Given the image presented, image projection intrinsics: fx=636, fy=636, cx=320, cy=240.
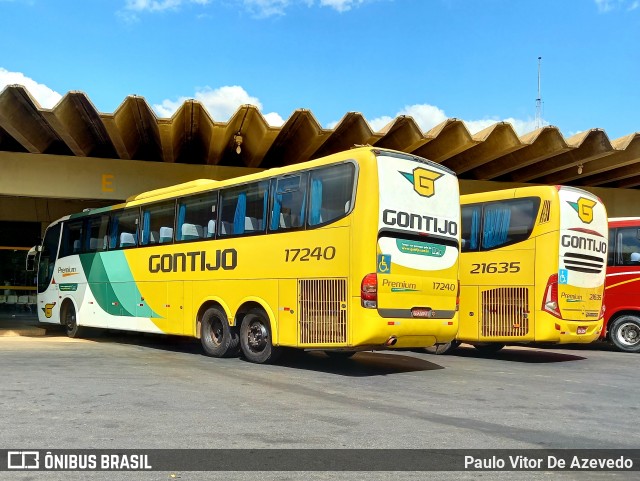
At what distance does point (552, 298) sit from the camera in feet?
37.9

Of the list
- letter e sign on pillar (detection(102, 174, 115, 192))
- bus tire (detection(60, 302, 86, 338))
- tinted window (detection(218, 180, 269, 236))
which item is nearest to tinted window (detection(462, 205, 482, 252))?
tinted window (detection(218, 180, 269, 236))

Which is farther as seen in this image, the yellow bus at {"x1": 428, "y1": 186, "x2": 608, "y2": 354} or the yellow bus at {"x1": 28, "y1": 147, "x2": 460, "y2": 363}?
the yellow bus at {"x1": 428, "y1": 186, "x2": 608, "y2": 354}

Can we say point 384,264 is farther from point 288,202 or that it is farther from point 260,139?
point 260,139

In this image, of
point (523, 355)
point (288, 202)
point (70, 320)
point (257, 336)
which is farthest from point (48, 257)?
point (523, 355)

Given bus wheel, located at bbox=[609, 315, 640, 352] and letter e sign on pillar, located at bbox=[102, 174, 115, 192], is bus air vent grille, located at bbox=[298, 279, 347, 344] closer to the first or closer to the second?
bus wheel, located at bbox=[609, 315, 640, 352]

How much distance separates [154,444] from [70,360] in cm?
676

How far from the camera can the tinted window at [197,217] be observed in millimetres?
12234

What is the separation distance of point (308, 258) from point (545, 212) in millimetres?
4799

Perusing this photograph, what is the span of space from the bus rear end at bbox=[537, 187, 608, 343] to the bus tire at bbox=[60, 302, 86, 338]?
11.6 m

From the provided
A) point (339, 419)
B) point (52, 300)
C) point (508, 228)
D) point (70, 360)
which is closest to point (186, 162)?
point (52, 300)

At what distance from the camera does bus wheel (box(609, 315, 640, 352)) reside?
48.0ft

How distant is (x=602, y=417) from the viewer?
22.9 feet

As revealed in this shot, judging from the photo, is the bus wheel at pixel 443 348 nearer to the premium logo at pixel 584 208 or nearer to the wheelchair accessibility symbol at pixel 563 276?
the wheelchair accessibility symbol at pixel 563 276

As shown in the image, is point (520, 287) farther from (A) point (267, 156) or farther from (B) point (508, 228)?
(A) point (267, 156)
